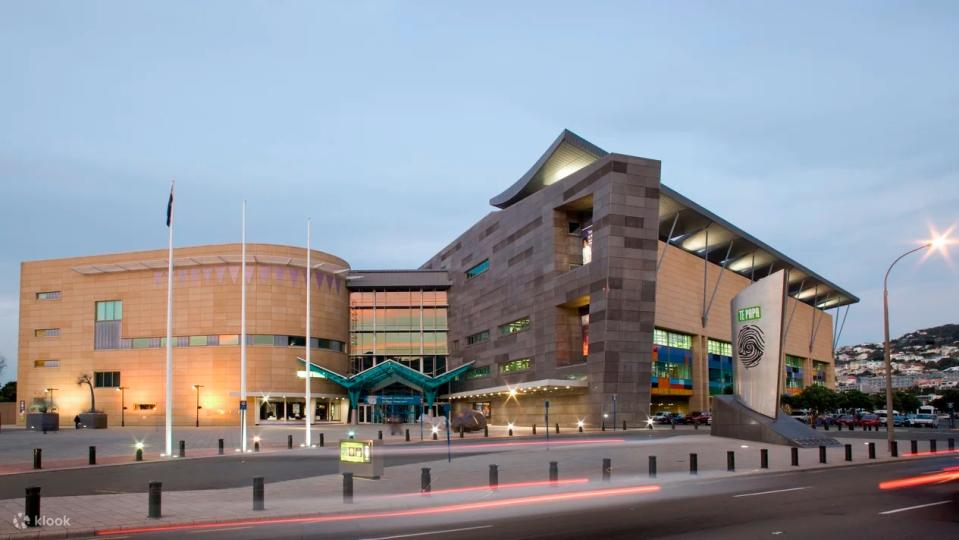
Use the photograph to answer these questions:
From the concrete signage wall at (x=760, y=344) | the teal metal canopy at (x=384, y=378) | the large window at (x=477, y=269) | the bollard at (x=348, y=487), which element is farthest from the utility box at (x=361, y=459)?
the large window at (x=477, y=269)

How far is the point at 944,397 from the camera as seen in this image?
134625 mm

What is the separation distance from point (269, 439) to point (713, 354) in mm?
62694

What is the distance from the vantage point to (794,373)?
125 meters

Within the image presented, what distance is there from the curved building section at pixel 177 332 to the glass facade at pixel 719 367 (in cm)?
4910

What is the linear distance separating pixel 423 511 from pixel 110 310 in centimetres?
9064

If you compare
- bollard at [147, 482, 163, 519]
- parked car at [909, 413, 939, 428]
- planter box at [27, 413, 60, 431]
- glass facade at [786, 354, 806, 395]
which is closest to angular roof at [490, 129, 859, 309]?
glass facade at [786, 354, 806, 395]

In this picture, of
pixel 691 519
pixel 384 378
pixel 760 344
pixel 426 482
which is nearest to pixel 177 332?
pixel 384 378

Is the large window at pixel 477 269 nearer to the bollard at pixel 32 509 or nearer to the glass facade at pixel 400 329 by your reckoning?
the glass facade at pixel 400 329

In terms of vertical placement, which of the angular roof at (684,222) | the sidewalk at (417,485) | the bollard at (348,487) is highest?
the angular roof at (684,222)

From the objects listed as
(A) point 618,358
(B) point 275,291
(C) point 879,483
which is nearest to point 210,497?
(C) point 879,483

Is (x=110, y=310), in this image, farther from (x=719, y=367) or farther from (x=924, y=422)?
(x=924, y=422)

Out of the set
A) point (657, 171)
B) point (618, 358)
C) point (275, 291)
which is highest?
point (657, 171)

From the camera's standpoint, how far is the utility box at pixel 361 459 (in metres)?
25.6

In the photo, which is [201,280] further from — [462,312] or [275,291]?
[462,312]
